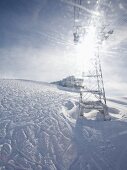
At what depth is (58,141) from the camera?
377 inches

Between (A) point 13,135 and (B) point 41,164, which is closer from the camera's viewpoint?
(B) point 41,164

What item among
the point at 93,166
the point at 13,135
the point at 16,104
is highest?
the point at 16,104

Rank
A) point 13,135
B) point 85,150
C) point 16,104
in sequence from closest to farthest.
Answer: point 85,150
point 13,135
point 16,104

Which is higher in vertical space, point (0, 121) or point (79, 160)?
point (0, 121)

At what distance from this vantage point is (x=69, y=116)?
44.6 feet

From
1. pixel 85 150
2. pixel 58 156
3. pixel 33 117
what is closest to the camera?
pixel 58 156

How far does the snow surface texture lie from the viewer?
7.76 meters

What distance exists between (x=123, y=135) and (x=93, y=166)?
3.56 m

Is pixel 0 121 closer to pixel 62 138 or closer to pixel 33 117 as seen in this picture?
pixel 33 117

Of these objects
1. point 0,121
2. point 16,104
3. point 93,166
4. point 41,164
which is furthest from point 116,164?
point 16,104

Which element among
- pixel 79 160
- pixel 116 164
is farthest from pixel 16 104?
pixel 116 164

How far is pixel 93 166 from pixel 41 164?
93.2 inches

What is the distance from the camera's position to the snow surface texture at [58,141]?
7758 millimetres

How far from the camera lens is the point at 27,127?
10.9 metres
